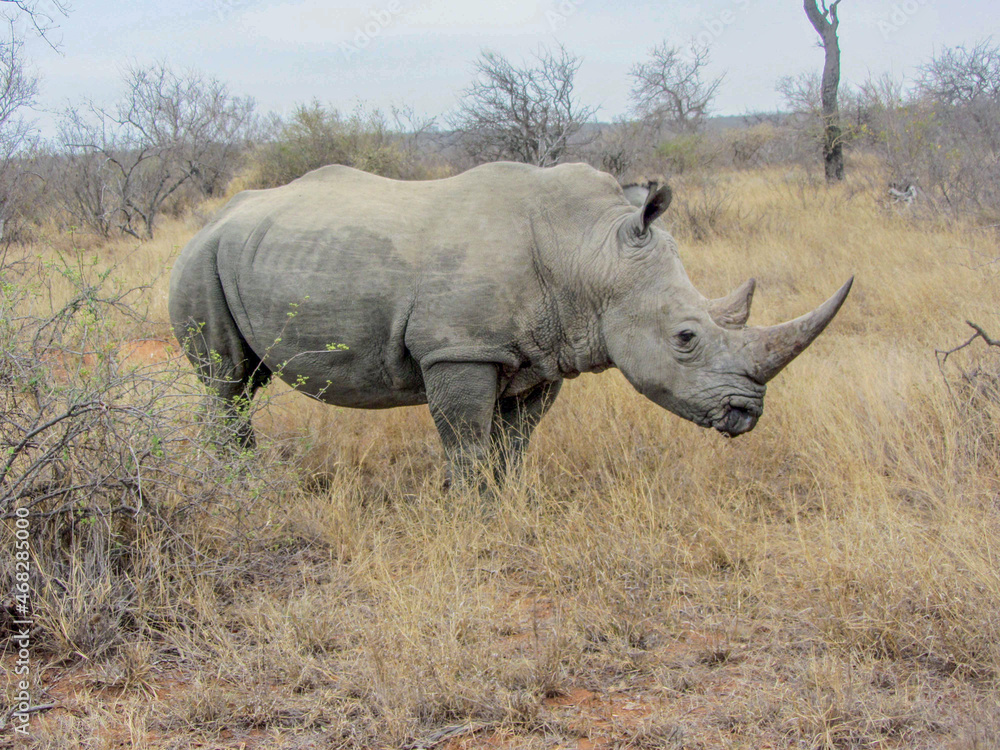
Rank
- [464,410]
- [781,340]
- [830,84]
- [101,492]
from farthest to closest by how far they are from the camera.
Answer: [830,84], [464,410], [781,340], [101,492]

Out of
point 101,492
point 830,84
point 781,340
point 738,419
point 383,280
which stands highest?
point 830,84

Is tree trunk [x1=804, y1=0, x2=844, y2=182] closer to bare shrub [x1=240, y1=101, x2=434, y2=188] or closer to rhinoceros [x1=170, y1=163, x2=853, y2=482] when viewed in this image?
bare shrub [x1=240, y1=101, x2=434, y2=188]

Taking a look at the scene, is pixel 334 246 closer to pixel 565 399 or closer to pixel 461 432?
pixel 461 432

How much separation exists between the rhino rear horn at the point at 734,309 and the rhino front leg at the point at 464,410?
3.44 ft

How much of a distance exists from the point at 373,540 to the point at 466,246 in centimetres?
144

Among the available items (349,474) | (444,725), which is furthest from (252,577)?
(444,725)

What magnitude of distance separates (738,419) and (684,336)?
43 cm

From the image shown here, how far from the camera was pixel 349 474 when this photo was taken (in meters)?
4.69

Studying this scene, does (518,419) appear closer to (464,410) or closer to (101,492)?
(464,410)

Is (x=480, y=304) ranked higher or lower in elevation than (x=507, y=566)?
higher

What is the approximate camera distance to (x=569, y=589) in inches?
140

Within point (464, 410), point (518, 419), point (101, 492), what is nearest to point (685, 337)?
point (464, 410)

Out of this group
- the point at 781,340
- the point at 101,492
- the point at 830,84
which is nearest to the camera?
the point at 101,492

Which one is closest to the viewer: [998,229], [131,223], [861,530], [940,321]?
[861,530]
